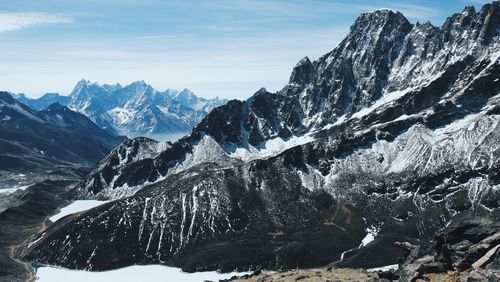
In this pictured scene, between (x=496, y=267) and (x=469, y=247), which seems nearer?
(x=496, y=267)

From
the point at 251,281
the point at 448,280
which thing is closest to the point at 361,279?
the point at 251,281

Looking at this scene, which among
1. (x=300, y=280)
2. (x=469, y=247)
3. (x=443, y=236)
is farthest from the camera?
(x=300, y=280)

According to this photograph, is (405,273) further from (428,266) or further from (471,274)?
(471,274)

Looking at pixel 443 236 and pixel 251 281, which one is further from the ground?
pixel 443 236

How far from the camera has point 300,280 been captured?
11375 centimetres

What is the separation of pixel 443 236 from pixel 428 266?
9197 millimetres

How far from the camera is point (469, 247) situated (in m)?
71.1

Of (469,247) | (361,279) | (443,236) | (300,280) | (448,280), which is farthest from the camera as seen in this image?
(300,280)

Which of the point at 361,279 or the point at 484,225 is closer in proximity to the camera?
the point at 484,225

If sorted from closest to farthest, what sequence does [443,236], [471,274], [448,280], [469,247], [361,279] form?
1. [471,274]
2. [448,280]
3. [469,247]
4. [443,236]
5. [361,279]

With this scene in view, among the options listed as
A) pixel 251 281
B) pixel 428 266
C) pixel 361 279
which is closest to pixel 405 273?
pixel 428 266

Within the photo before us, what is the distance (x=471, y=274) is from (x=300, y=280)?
5539 centimetres

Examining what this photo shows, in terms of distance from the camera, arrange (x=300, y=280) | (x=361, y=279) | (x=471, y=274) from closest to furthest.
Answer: (x=471, y=274) → (x=361, y=279) → (x=300, y=280)

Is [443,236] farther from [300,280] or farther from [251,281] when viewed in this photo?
[251,281]
